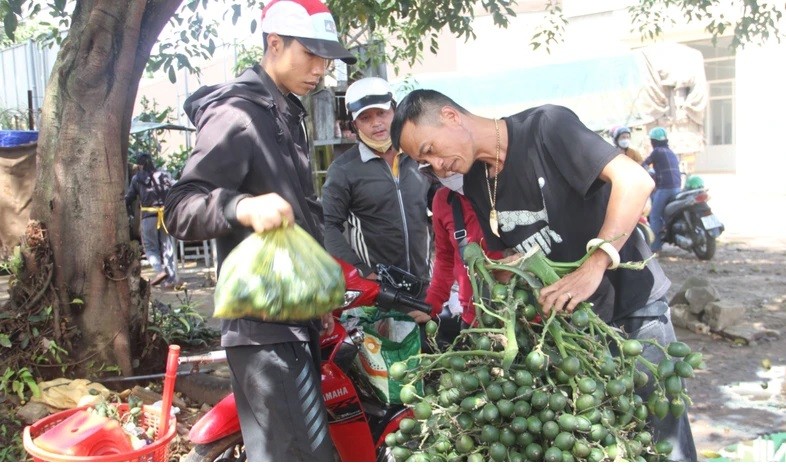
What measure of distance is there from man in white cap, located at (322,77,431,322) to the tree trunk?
4.83 ft

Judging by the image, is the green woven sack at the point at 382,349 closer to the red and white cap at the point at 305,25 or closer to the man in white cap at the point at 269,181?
the man in white cap at the point at 269,181

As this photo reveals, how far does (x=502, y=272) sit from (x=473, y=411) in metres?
0.48

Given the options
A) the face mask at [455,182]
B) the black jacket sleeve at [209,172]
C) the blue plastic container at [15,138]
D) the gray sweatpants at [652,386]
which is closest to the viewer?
the black jacket sleeve at [209,172]

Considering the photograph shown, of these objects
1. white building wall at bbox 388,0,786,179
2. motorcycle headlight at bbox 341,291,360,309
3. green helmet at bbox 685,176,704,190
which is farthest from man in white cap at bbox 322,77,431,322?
white building wall at bbox 388,0,786,179

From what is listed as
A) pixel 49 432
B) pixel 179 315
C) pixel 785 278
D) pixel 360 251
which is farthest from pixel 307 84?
pixel 785 278

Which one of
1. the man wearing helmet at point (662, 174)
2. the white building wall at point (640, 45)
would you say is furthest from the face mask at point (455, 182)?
the white building wall at point (640, 45)

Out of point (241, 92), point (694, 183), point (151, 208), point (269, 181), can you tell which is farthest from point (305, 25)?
point (694, 183)

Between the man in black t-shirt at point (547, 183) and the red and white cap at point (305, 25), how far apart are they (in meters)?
0.31

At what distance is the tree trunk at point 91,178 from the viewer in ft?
15.0

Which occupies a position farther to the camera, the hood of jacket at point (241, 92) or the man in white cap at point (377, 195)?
the man in white cap at point (377, 195)

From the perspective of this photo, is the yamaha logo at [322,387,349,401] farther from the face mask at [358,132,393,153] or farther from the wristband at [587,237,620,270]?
the face mask at [358,132,393,153]

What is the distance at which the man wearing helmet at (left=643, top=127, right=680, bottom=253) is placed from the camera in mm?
10492

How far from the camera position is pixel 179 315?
600 cm

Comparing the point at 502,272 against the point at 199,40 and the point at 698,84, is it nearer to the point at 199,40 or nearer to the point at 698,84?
the point at 199,40
